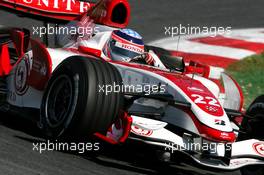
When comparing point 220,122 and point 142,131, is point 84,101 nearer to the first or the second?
point 142,131

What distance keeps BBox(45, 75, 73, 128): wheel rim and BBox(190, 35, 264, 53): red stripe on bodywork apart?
221 inches

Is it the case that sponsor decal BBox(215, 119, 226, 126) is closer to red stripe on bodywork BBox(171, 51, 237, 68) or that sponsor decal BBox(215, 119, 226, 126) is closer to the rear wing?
the rear wing

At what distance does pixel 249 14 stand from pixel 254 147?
27.1 feet

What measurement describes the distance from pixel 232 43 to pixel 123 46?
4.92 m

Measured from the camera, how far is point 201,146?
19.1 feet

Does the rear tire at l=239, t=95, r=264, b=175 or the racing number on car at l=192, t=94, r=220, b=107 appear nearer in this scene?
the racing number on car at l=192, t=94, r=220, b=107

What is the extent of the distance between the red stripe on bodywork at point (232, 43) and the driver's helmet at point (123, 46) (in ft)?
14.6

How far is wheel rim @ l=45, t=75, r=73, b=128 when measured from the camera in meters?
6.05

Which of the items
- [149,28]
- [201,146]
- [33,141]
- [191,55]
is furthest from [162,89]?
[149,28]

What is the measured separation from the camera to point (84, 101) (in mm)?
5699

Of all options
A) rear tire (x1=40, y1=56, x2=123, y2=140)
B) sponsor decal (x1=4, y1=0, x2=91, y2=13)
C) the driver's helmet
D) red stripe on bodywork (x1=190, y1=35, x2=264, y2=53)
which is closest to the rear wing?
sponsor decal (x1=4, y1=0, x2=91, y2=13)

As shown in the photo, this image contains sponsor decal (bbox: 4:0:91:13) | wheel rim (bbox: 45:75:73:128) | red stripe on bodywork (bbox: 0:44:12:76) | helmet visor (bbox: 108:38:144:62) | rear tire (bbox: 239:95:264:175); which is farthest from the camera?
sponsor decal (bbox: 4:0:91:13)

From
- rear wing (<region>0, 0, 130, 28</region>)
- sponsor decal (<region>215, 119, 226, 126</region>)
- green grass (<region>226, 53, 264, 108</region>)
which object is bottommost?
green grass (<region>226, 53, 264, 108</region>)

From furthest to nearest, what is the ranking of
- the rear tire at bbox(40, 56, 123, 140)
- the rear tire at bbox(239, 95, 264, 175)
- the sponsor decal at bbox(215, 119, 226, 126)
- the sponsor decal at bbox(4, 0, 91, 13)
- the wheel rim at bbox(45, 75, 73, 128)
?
the sponsor decal at bbox(4, 0, 91, 13) < the rear tire at bbox(239, 95, 264, 175) < the wheel rim at bbox(45, 75, 73, 128) < the sponsor decal at bbox(215, 119, 226, 126) < the rear tire at bbox(40, 56, 123, 140)
